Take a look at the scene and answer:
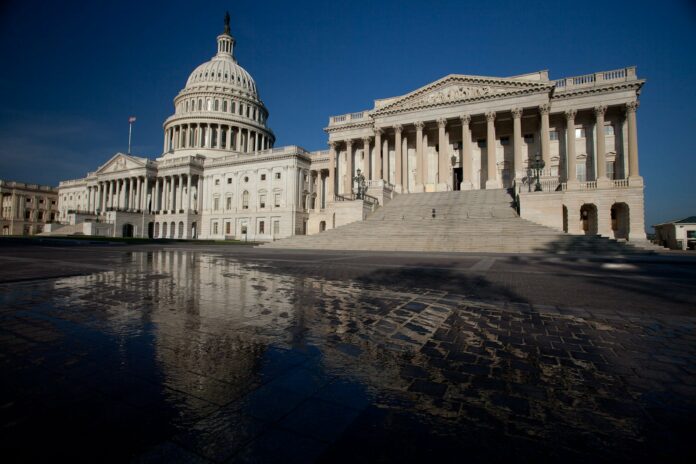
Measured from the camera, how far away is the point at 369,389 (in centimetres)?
264

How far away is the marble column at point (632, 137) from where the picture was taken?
106 ft

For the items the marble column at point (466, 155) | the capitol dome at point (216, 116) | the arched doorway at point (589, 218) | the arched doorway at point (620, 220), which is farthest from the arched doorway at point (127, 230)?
the arched doorway at point (620, 220)

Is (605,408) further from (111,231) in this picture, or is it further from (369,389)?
(111,231)

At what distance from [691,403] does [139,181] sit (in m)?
87.1

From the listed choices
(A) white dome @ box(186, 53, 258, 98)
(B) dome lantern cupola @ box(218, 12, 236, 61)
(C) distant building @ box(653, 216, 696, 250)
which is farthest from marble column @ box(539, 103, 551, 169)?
(B) dome lantern cupola @ box(218, 12, 236, 61)

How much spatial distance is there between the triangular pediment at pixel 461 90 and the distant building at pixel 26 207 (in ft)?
356

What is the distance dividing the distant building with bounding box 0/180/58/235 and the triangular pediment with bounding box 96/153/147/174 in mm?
35149

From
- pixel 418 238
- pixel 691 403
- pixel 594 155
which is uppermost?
pixel 594 155

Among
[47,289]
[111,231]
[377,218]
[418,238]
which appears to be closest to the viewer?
[47,289]

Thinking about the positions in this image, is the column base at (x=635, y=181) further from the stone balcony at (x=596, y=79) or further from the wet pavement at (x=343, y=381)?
the wet pavement at (x=343, y=381)

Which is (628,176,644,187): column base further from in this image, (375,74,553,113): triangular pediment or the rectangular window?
(375,74,553,113): triangular pediment

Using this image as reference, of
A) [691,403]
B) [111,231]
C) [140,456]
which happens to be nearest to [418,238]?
[691,403]

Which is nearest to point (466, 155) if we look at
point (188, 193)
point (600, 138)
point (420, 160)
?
point (420, 160)

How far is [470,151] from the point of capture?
128 feet
